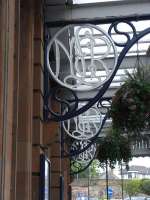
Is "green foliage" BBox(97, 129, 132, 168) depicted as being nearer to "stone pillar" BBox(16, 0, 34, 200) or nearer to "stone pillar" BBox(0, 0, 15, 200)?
"stone pillar" BBox(16, 0, 34, 200)

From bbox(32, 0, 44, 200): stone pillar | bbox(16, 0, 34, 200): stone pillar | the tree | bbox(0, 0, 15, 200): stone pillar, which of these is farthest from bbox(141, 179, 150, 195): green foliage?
bbox(0, 0, 15, 200): stone pillar

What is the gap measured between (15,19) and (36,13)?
1.22 metres

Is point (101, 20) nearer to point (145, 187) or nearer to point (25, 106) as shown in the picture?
point (25, 106)

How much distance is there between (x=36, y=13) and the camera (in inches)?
215

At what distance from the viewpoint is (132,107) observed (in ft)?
16.7

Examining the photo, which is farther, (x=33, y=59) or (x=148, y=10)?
(x=148, y=10)

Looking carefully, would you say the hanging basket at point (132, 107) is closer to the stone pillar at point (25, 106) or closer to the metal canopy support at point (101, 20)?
the metal canopy support at point (101, 20)

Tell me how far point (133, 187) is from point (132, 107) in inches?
1155

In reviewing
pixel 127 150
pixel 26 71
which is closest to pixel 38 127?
pixel 26 71

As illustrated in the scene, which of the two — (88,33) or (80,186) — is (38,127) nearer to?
(88,33)

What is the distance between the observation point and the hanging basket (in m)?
5.12

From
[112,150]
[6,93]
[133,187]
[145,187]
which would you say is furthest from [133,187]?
[6,93]

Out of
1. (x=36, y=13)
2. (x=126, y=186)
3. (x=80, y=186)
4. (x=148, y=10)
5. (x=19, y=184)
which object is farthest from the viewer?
(x=126, y=186)

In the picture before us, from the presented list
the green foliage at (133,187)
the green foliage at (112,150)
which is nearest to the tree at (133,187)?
the green foliage at (133,187)
